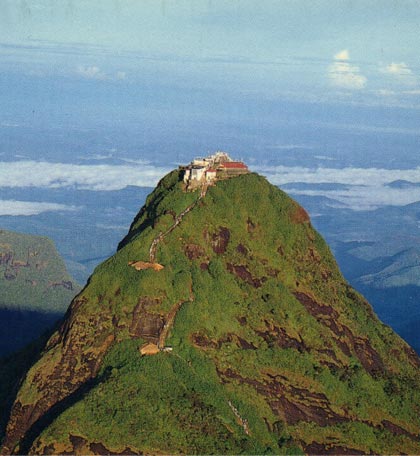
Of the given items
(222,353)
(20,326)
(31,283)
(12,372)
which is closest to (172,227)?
(222,353)

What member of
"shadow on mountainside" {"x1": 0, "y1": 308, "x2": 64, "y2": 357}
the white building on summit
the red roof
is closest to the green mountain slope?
"shadow on mountainside" {"x1": 0, "y1": 308, "x2": 64, "y2": 357}

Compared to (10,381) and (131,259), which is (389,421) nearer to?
(131,259)

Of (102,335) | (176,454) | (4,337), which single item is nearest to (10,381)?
(102,335)

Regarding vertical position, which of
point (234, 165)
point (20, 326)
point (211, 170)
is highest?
point (234, 165)

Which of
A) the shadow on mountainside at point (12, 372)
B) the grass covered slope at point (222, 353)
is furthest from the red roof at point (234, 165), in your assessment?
the shadow on mountainside at point (12, 372)

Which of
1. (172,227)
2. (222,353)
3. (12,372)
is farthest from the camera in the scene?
(12,372)

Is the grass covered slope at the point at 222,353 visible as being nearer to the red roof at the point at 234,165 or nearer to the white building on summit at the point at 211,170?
the white building on summit at the point at 211,170

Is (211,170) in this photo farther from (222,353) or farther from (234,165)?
(222,353)

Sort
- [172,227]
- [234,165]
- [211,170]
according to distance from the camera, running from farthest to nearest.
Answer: [234,165]
[211,170]
[172,227]
